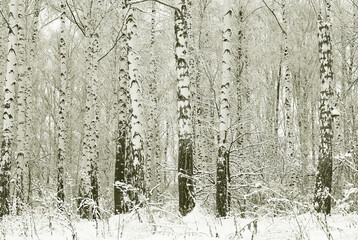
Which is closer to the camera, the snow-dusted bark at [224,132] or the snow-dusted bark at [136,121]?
the snow-dusted bark at [224,132]

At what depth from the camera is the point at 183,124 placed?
7.92 m

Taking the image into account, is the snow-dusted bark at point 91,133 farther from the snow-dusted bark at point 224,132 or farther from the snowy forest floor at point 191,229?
the snow-dusted bark at point 224,132

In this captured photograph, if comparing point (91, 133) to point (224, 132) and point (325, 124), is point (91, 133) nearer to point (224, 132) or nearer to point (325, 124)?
point (224, 132)

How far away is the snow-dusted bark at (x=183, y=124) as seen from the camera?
7723 millimetres

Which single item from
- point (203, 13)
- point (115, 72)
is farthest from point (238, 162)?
point (115, 72)

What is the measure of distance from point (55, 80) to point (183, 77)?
1631cm

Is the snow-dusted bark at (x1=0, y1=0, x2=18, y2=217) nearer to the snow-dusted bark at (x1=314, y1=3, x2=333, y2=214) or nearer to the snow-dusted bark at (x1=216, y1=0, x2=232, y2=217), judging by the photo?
the snow-dusted bark at (x1=216, y1=0, x2=232, y2=217)

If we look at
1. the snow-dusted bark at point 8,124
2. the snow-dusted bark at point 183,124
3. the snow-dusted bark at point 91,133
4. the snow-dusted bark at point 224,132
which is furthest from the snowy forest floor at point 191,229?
the snow-dusted bark at point 91,133

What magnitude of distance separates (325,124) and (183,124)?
303 centimetres

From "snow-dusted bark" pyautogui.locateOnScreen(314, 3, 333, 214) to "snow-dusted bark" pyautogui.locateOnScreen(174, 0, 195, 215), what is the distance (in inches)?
106

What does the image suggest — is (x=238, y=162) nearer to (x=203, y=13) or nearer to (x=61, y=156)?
(x=61, y=156)

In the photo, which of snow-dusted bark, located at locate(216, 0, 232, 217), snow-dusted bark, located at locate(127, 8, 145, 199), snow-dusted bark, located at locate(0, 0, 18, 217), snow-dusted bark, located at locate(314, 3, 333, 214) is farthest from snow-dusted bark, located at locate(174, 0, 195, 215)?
snow-dusted bark, located at locate(0, 0, 18, 217)

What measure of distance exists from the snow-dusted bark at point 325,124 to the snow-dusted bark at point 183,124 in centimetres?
269

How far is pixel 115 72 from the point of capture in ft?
57.7
